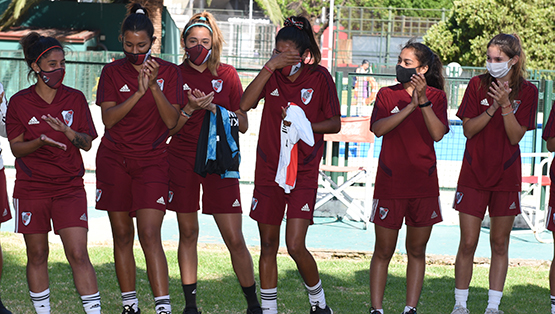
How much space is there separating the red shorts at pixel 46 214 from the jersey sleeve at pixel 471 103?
2.98 meters

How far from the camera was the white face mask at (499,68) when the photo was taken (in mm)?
4938

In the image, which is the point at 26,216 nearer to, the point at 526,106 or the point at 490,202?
the point at 490,202

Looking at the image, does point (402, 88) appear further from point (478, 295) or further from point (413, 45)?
point (478, 295)

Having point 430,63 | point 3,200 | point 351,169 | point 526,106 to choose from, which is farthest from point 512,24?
point 3,200

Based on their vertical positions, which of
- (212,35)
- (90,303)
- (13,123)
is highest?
(212,35)

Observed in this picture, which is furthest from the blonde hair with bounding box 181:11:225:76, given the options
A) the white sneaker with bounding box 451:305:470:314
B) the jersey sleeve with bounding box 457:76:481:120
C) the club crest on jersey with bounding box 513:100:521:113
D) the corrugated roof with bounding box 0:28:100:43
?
the corrugated roof with bounding box 0:28:100:43

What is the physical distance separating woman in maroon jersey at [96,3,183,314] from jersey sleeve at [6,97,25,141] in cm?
55

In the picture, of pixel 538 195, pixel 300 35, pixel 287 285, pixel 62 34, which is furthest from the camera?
pixel 62 34

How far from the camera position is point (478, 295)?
5.98 meters

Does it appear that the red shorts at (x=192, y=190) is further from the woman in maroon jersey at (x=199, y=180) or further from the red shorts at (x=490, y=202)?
the red shorts at (x=490, y=202)

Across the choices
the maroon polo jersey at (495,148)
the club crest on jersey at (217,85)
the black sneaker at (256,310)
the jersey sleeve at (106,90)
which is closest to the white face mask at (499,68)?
the maroon polo jersey at (495,148)

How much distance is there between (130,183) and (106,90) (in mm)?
683

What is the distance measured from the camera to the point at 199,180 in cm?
495

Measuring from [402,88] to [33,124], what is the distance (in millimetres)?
2647
